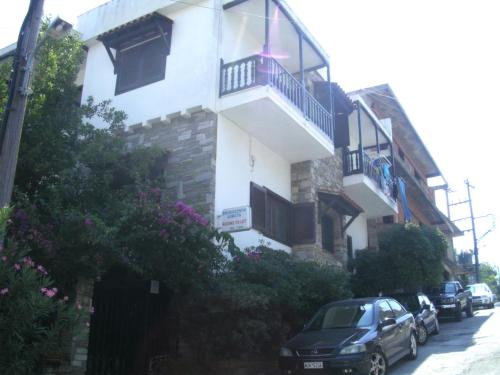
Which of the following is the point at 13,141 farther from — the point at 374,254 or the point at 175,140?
the point at 374,254

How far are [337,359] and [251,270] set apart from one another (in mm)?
2680

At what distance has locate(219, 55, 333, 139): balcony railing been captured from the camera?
40.7 feet

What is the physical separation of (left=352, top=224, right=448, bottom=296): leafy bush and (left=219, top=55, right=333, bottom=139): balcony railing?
20.0 ft

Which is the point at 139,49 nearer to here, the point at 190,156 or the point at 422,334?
the point at 190,156

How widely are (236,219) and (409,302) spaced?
6305 mm

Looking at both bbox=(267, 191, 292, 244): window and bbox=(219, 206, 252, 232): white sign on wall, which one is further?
bbox=(267, 191, 292, 244): window

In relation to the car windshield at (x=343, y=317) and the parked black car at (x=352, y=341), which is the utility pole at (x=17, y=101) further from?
the car windshield at (x=343, y=317)

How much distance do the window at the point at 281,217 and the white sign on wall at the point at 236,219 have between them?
1977 mm

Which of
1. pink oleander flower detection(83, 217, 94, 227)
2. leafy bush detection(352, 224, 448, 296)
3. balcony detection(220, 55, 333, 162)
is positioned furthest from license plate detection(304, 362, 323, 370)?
leafy bush detection(352, 224, 448, 296)

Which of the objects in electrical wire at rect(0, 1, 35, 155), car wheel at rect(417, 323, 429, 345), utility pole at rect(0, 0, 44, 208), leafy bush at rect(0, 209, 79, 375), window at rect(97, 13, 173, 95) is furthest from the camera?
window at rect(97, 13, 173, 95)

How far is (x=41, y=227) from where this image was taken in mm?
8203

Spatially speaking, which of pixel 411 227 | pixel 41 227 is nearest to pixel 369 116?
pixel 411 227

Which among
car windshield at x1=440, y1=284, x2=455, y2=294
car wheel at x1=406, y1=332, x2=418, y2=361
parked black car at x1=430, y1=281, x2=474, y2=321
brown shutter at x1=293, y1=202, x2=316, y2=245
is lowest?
car wheel at x1=406, y1=332, x2=418, y2=361

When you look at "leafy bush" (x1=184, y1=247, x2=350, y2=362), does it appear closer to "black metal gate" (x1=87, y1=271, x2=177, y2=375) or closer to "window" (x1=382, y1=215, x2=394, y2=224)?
"black metal gate" (x1=87, y1=271, x2=177, y2=375)
